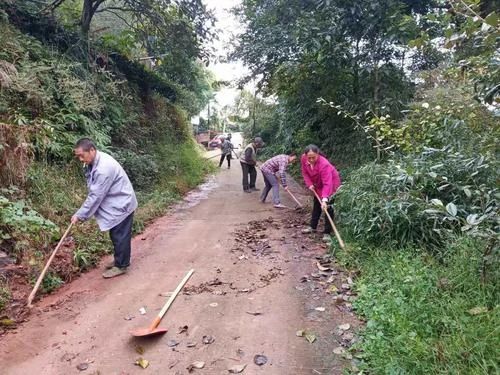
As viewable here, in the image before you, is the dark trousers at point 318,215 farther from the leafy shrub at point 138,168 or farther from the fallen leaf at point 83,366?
the leafy shrub at point 138,168

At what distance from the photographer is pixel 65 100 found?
7566mm

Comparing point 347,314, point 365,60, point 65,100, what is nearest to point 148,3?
point 65,100

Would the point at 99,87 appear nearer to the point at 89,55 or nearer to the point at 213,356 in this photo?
the point at 89,55

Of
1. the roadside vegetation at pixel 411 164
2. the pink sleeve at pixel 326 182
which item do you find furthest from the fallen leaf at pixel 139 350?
the pink sleeve at pixel 326 182

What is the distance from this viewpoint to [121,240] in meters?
5.03

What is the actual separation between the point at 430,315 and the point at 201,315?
212cm

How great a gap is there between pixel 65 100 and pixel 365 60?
6.39 m

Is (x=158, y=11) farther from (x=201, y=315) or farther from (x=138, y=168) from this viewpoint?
(x=201, y=315)

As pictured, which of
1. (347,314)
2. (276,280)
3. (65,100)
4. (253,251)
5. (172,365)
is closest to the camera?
(172,365)

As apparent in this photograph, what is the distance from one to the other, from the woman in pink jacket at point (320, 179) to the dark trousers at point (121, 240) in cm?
292

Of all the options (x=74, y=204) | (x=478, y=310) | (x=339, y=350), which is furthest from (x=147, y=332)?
(x=74, y=204)

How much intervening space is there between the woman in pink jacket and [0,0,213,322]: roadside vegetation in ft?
10.6

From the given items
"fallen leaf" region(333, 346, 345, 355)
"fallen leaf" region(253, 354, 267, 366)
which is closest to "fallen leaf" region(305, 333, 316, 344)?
"fallen leaf" region(333, 346, 345, 355)

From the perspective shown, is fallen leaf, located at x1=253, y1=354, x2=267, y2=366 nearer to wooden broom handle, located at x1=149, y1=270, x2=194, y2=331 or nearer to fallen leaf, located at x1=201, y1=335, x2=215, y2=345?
fallen leaf, located at x1=201, y1=335, x2=215, y2=345
